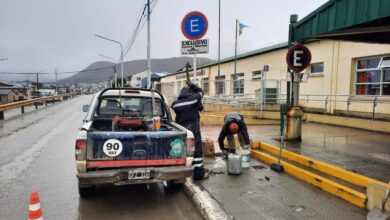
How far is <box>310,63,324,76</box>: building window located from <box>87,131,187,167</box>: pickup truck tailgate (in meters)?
12.4

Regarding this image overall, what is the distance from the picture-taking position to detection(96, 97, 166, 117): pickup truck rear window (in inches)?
265

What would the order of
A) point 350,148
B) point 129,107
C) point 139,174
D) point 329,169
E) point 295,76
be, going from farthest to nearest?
point 295,76 → point 350,148 → point 129,107 → point 329,169 → point 139,174

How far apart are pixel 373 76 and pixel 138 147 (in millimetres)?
11590

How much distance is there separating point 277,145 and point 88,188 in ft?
16.9

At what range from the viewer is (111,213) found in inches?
183

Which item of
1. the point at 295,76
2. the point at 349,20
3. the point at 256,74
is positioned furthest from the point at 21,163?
the point at 256,74

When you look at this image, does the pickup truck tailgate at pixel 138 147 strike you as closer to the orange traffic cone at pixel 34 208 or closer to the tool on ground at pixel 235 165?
the orange traffic cone at pixel 34 208

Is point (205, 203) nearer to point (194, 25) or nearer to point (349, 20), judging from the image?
point (194, 25)

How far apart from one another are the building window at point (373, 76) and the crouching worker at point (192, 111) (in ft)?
31.0

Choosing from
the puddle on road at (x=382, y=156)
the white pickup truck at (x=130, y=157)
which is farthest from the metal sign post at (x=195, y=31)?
the puddle on road at (x=382, y=156)

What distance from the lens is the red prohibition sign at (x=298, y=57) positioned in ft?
25.8

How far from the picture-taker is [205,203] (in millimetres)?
4746

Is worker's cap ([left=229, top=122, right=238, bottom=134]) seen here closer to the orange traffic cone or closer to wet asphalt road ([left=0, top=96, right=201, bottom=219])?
wet asphalt road ([left=0, top=96, right=201, bottom=219])

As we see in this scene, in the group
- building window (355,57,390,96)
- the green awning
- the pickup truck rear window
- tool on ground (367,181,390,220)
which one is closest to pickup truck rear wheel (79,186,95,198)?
the pickup truck rear window
